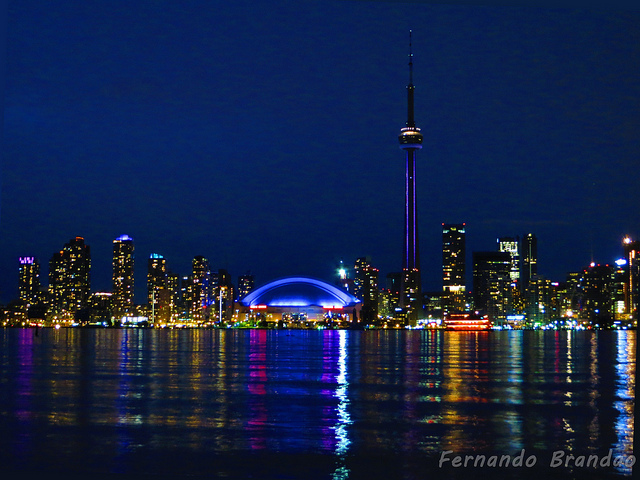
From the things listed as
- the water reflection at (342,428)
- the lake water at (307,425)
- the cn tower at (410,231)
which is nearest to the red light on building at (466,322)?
the cn tower at (410,231)

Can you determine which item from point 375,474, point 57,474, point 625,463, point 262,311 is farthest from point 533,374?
point 262,311

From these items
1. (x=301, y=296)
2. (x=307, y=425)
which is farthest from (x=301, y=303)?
(x=307, y=425)

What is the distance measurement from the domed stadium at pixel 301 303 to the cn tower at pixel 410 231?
13.5m

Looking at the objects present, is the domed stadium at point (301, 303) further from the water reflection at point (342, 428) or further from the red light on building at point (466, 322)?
the water reflection at point (342, 428)

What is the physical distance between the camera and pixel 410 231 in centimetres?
13875

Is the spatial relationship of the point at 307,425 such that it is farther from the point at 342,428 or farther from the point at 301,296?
the point at 301,296

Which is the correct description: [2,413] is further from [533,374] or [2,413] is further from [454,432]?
[533,374]

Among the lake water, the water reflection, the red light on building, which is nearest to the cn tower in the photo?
the red light on building

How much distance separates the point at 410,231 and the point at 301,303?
3622 cm

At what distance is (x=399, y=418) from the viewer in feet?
43.9

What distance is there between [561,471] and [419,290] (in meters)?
140

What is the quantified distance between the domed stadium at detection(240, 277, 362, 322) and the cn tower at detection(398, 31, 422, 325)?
13.5 meters

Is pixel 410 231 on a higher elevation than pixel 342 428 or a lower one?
higher

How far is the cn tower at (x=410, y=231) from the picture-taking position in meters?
138
